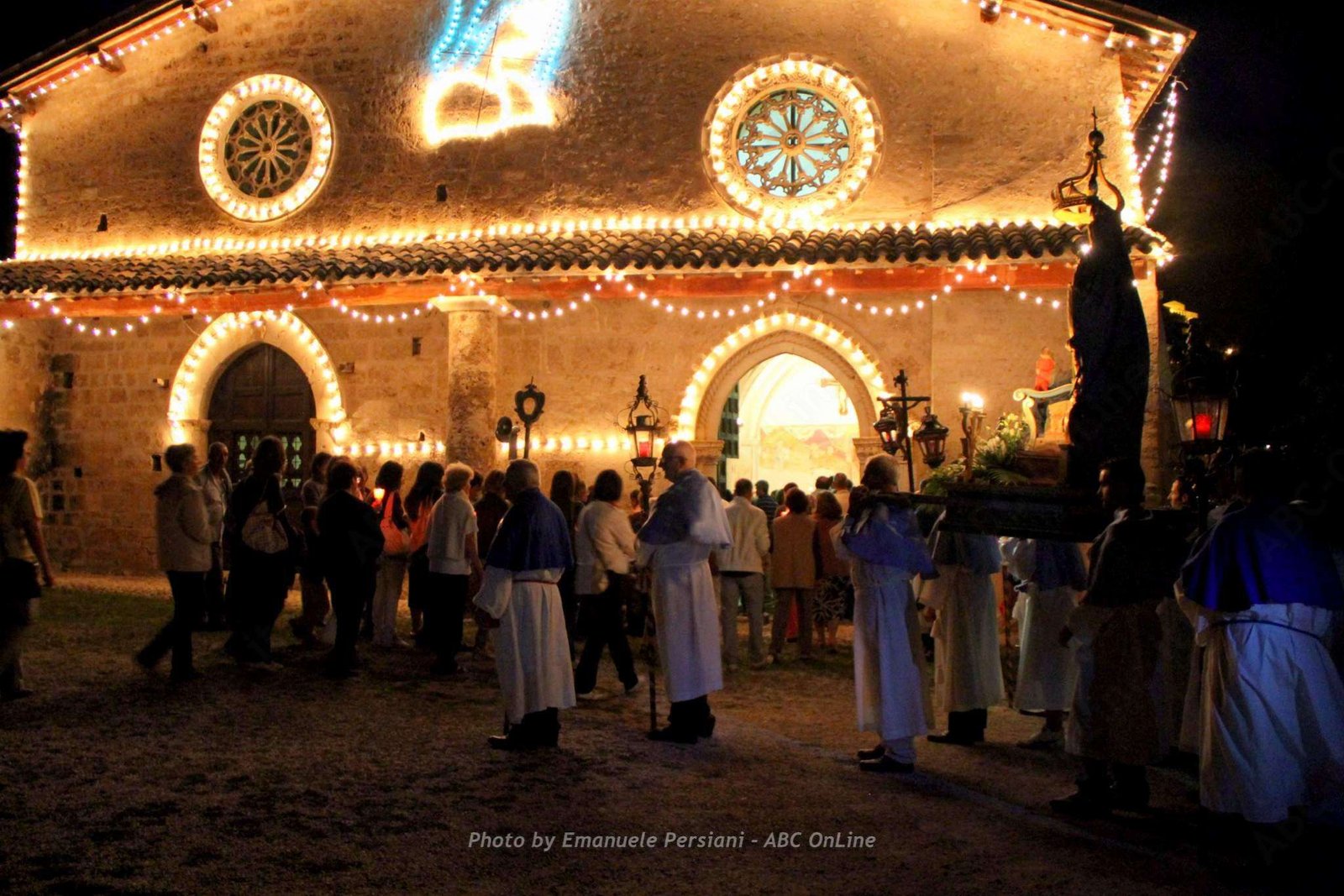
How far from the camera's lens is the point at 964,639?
23.0ft

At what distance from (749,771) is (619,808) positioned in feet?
3.28

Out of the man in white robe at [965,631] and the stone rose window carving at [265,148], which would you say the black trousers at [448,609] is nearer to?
the man in white robe at [965,631]

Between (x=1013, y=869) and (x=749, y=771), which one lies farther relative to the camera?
(x=749, y=771)

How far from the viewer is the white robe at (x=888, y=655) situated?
20.1 ft

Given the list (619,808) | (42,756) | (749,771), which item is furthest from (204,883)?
(749,771)

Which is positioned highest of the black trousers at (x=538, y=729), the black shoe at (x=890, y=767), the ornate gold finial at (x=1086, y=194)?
the ornate gold finial at (x=1086, y=194)

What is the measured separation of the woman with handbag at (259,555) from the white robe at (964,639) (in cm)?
465

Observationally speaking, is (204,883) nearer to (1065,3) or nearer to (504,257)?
(504,257)

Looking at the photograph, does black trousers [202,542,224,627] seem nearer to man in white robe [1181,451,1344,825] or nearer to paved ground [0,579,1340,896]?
paved ground [0,579,1340,896]

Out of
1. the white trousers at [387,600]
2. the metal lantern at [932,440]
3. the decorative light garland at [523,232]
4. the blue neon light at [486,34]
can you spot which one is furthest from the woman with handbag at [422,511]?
the blue neon light at [486,34]

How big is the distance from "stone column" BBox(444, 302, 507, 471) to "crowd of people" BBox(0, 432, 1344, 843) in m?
2.65

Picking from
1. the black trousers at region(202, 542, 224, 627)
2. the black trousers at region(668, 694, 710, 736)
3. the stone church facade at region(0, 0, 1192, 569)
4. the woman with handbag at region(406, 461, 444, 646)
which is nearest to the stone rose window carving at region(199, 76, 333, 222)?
the stone church facade at region(0, 0, 1192, 569)

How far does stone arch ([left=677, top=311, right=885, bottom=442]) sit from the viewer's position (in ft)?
43.0

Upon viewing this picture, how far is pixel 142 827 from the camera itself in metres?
4.79
